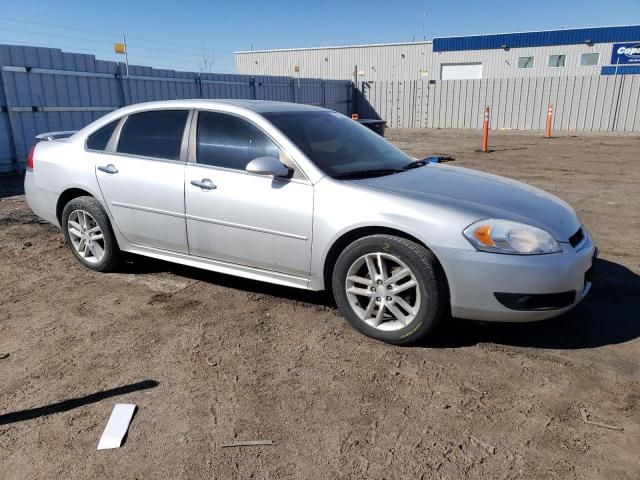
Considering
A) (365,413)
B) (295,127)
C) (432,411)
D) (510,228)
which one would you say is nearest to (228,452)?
(365,413)

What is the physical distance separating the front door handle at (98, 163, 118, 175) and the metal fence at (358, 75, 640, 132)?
2363 cm

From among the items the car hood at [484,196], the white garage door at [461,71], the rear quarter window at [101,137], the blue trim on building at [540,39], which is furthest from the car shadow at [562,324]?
the white garage door at [461,71]

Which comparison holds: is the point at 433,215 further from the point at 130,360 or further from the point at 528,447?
the point at 130,360

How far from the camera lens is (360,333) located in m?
3.60

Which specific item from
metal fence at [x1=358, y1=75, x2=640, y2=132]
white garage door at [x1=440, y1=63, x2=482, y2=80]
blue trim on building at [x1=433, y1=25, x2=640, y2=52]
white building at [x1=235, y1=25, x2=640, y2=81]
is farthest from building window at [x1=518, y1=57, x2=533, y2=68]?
metal fence at [x1=358, y1=75, x2=640, y2=132]

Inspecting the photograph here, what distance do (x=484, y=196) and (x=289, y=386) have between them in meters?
1.82

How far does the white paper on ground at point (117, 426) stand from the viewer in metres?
2.49

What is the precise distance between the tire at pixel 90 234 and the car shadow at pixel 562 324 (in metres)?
0.89

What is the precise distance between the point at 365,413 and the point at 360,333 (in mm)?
902

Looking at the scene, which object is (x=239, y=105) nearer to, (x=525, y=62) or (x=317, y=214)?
(x=317, y=214)

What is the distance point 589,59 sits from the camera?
32.2m

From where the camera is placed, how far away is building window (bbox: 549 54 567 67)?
32625 millimetres

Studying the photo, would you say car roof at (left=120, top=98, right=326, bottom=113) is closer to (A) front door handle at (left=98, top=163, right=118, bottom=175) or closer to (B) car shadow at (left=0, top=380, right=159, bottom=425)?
(A) front door handle at (left=98, top=163, right=118, bottom=175)

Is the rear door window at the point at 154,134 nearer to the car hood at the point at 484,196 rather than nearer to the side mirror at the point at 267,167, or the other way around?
the side mirror at the point at 267,167
